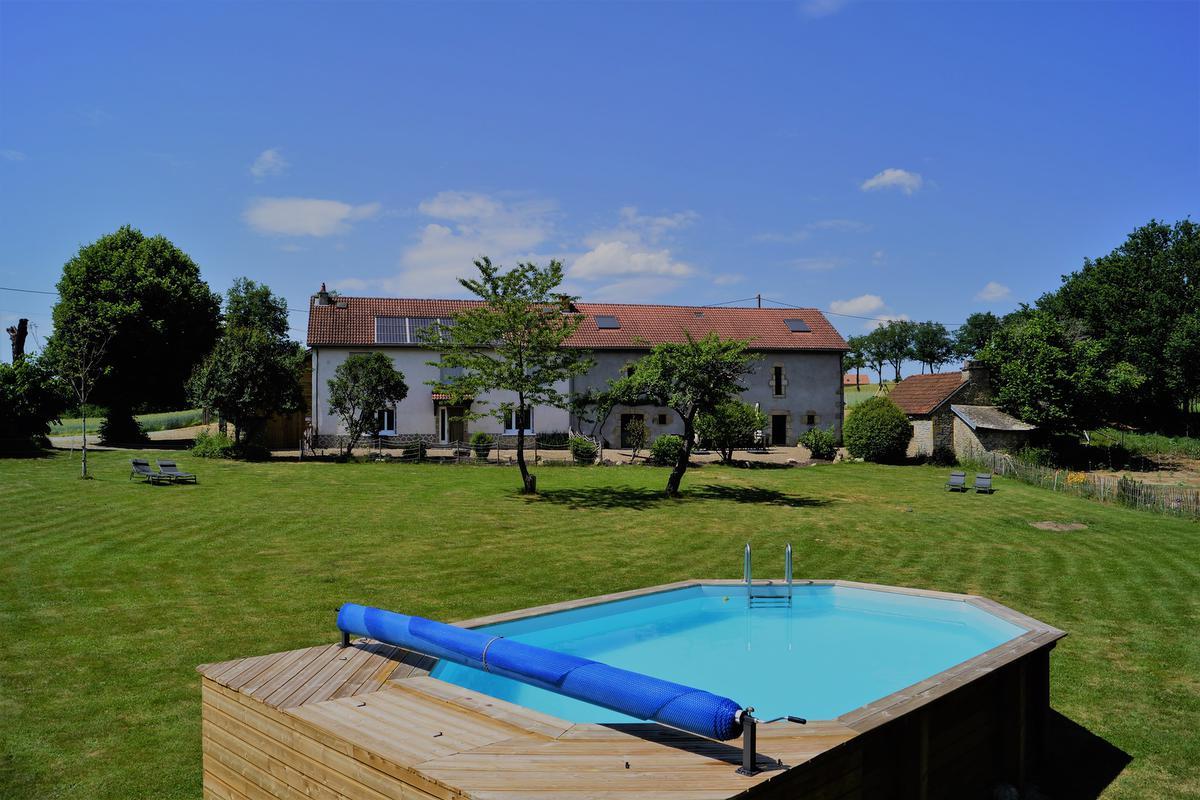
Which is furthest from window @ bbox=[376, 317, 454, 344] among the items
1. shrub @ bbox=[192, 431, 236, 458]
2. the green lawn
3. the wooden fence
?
the wooden fence

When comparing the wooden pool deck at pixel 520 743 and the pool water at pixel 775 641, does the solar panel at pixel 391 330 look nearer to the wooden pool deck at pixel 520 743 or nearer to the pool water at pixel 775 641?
the pool water at pixel 775 641

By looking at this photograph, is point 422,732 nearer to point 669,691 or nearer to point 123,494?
point 669,691

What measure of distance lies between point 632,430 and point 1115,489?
62.6 feet

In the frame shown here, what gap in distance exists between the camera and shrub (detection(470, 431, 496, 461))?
109ft

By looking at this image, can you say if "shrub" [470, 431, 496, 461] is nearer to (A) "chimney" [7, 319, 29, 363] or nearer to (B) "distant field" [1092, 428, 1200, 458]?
(A) "chimney" [7, 319, 29, 363]

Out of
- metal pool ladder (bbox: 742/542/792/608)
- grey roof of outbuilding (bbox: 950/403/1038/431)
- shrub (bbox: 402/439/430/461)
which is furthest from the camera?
grey roof of outbuilding (bbox: 950/403/1038/431)

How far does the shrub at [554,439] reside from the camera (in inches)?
1508

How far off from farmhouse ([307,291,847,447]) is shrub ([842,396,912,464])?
221 inches

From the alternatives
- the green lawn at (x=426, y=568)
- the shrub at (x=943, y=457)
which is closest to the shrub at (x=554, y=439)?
the green lawn at (x=426, y=568)

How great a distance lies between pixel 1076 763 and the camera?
8195mm

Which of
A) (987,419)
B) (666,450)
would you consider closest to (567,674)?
(666,450)

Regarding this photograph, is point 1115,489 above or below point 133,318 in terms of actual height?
below

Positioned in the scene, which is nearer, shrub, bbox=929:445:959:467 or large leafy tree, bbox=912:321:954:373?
shrub, bbox=929:445:959:467

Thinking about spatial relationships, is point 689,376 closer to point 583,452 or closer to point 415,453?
point 583,452
